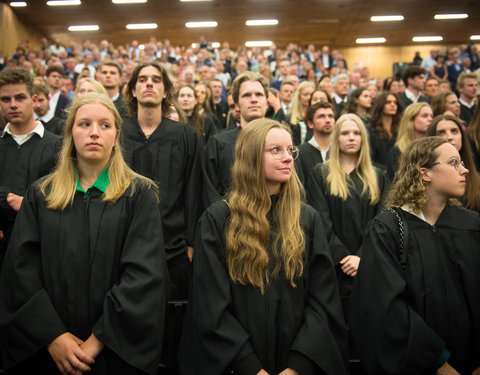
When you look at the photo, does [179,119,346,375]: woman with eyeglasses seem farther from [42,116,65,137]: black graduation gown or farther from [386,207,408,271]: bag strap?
[42,116,65,137]: black graduation gown

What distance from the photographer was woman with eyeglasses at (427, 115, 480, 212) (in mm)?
3863

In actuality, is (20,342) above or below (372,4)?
below

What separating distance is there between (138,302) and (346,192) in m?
2.27

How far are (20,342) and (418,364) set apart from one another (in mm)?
2314

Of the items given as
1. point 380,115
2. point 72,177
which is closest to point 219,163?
point 72,177

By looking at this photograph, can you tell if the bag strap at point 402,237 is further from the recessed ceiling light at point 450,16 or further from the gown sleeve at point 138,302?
the recessed ceiling light at point 450,16

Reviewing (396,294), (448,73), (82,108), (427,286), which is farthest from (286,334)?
(448,73)

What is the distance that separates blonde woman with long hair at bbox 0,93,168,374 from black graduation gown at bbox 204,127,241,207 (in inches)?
56.3

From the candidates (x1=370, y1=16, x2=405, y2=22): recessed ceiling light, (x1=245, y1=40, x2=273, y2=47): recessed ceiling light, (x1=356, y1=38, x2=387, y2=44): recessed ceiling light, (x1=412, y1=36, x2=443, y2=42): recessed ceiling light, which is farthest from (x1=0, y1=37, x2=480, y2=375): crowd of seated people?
(x1=412, y1=36, x2=443, y2=42): recessed ceiling light

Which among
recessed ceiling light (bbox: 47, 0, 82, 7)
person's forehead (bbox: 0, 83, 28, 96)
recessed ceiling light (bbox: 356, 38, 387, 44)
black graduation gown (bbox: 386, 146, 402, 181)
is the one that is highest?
recessed ceiling light (bbox: 47, 0, 82, 7)

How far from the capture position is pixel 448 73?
15328 mm

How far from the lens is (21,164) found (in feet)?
12.3

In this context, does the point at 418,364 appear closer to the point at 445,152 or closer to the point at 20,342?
the point at 445,152

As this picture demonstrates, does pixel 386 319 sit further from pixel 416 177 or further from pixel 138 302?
pixel 138 302
